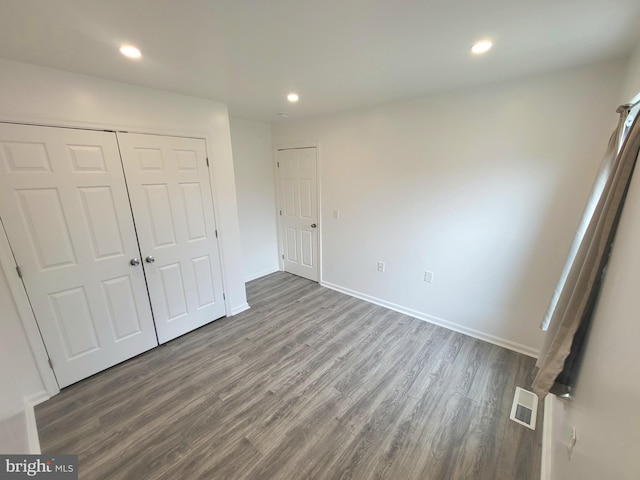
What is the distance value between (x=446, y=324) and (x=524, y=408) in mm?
1022

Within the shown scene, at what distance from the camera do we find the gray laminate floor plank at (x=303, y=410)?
1489 millimetres

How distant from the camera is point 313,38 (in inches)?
55.9

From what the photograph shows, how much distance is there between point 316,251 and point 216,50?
9.11 ft

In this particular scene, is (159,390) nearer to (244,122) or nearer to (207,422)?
(207,422)

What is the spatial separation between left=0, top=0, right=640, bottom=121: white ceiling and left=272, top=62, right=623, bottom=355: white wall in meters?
0.31

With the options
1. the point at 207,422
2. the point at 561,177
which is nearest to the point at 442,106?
the point at 561,177

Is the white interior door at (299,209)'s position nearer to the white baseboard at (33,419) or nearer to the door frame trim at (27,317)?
the door frame trim at (27,317)

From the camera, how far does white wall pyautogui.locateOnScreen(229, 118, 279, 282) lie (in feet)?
11.8

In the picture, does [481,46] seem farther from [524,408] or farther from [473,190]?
[524,408]

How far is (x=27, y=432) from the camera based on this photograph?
1.62m

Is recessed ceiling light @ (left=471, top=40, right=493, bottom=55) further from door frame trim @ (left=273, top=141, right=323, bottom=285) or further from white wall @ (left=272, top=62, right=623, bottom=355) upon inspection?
door frame trim @ (left=273, top=141, right=323, bottom=285)

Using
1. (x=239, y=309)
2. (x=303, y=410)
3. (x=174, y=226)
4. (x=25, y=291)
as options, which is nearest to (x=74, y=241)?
(x=25, y=291)

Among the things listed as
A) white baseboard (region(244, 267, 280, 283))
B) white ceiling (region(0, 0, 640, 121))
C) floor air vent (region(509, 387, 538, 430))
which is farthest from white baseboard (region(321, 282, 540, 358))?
white ceiling (region(0, 0, 640, 121))

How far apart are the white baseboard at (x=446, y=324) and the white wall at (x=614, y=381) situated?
1275mm
